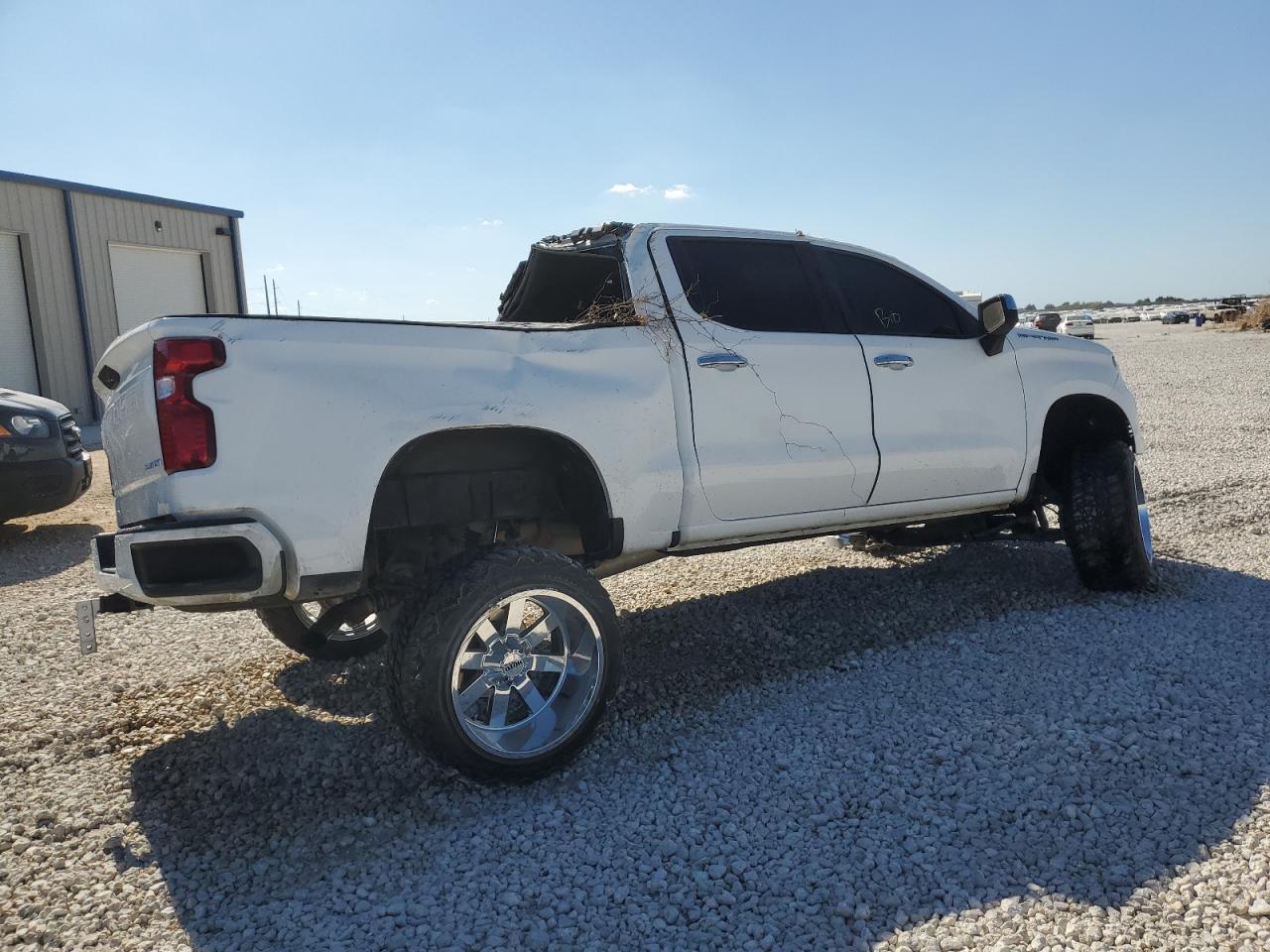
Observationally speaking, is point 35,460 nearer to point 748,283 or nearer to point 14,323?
point 748,283

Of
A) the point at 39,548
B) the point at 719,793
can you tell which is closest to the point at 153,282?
the point at 39,548

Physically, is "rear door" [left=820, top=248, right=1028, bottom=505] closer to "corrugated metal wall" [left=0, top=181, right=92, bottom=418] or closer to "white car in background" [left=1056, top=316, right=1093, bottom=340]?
"corrugated metal wall" [left=0, top=181, right=92, bottom=418]

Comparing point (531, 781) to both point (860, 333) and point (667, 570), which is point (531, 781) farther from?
point (667, 570)

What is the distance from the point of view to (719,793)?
123 inches

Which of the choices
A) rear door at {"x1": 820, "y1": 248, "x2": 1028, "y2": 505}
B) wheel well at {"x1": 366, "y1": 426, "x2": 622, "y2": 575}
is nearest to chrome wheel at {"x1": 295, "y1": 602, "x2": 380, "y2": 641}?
wheel well at {"x1": 366, "y1": 426, "x2": 622, "y2": 575}

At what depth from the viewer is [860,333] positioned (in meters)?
4.50

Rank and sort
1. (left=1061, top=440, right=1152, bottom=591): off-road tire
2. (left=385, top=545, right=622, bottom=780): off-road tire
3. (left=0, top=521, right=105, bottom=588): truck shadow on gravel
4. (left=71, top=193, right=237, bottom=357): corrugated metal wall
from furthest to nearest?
(left=71, top=193, right=237, bottom=357): corrugated metal wall, (left=0, top=521, right=105, bottom=588): truck shadow on gravel, (left=1061, top=440, right=1152, bottom=591): off-road tire, (left=385, top=545, right=622, bottom=780): off-road tire

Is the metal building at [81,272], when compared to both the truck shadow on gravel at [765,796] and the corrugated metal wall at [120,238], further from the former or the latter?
the truck shadow on gravel at [765,796]

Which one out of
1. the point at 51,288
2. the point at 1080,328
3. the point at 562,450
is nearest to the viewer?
the point at 562,450

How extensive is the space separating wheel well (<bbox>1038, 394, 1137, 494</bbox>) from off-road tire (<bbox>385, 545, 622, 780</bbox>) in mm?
3386

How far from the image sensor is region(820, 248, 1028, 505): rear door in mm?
4445

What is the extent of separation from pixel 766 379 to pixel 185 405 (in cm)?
230

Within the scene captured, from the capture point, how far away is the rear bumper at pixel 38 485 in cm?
696

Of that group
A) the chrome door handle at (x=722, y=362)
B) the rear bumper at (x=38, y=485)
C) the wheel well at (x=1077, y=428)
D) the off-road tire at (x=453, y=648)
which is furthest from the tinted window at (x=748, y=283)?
the rear bumper at (x=38, y=485)
